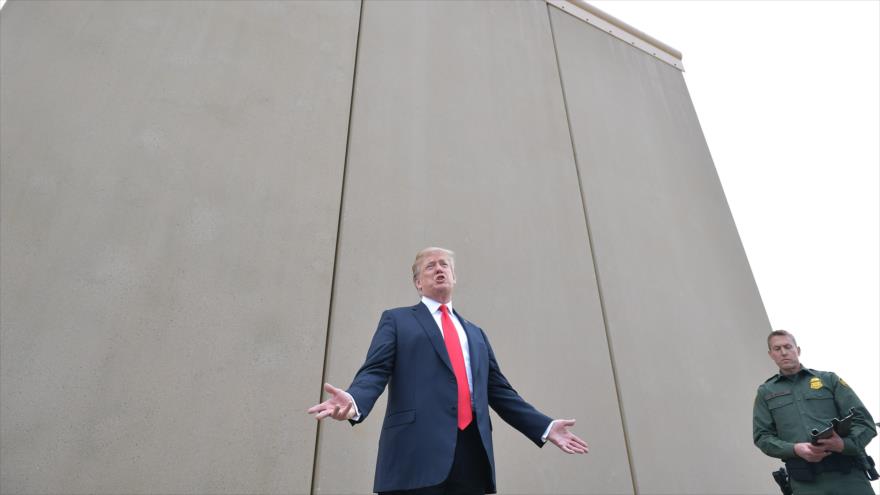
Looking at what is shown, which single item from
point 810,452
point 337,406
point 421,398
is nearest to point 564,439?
point 421,398

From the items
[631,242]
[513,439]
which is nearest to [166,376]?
[513,439]

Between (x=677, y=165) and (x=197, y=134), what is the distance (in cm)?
347

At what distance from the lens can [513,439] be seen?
8.38ft

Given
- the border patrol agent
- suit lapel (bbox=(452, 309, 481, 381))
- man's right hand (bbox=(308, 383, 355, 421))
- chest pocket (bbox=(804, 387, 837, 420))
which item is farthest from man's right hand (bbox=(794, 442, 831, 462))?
man's right hand (bbox=(308, 383, 355, 421))

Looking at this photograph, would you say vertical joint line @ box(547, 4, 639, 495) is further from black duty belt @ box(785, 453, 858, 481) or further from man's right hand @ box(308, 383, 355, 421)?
man's right hand @ box(308, 383, 355, 421)

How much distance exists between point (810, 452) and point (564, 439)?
125cm

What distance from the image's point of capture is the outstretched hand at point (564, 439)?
139cm

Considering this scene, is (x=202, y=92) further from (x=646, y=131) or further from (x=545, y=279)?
(x=646, y=131)

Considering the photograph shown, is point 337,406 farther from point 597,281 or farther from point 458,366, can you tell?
point 597,281

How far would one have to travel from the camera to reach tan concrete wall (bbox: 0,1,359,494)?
6.39 ft

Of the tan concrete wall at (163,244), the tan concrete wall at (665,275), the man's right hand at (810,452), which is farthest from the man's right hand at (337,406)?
the tan concrete wall at (665,275)

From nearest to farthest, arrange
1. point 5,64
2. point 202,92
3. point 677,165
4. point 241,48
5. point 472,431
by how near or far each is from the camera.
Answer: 1. point 472,431
2. point 5,64
3. point 202,92
4. point 241,48
5. point 677,165

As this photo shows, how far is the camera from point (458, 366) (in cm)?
140

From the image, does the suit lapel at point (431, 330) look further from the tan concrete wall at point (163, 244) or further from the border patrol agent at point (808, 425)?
the border patrol agent at point (808, 425)
